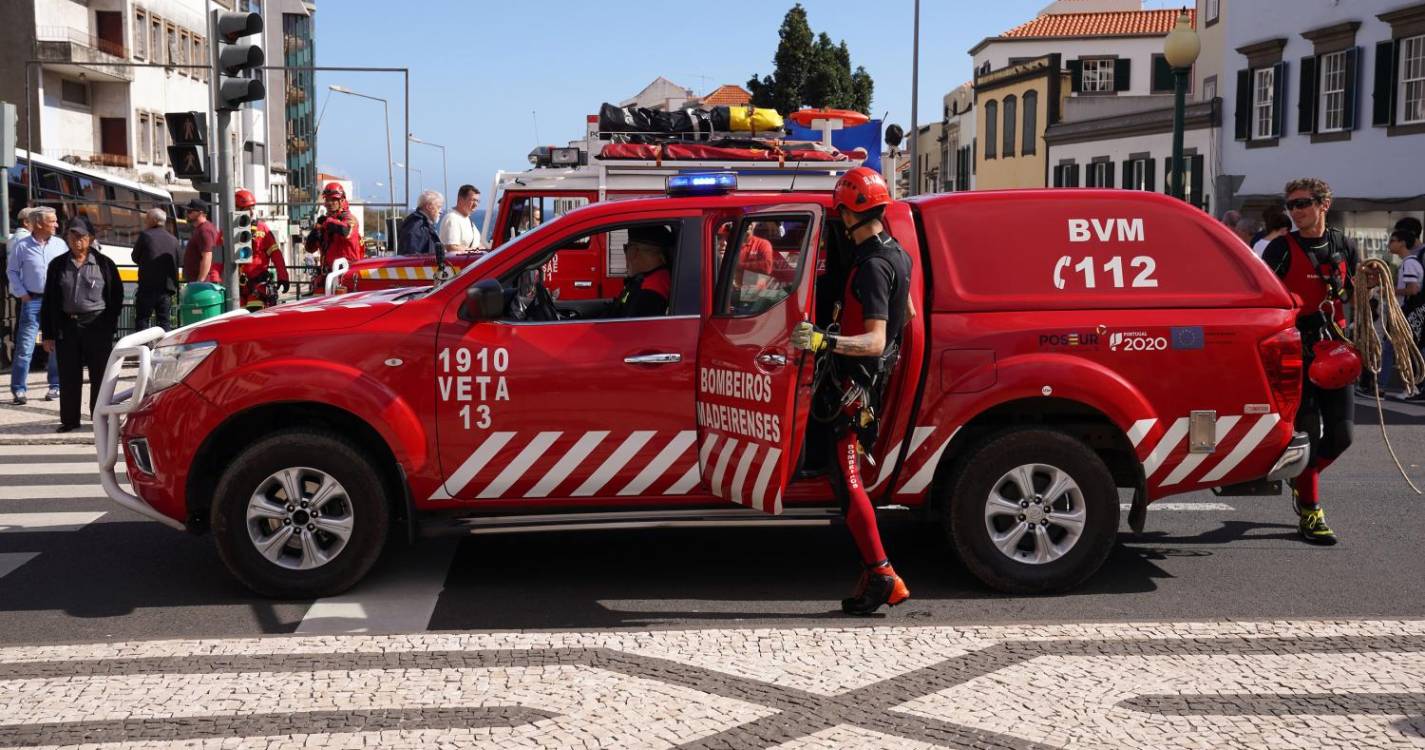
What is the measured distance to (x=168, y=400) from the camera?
659cm

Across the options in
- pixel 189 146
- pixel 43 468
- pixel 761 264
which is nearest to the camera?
pixel 761 264

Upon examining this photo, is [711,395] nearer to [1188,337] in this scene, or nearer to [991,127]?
[1188,337]

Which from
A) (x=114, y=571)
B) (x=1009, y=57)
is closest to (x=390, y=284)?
(x=114, y=571)

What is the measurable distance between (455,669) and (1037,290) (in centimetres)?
313

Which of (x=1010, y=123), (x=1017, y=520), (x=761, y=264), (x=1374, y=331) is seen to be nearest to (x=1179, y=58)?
(x=1374, y=331)

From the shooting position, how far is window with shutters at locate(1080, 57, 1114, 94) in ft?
203

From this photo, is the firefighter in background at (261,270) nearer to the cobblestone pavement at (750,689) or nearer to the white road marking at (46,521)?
the white road marking at (46,521)

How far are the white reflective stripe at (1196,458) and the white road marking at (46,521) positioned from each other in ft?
19.5

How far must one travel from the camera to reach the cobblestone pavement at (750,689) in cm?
473

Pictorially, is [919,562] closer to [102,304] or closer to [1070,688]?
[1070,688]

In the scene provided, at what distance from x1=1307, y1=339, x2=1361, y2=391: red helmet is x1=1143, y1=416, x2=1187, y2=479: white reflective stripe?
1251 millimetres

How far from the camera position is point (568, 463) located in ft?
21.7

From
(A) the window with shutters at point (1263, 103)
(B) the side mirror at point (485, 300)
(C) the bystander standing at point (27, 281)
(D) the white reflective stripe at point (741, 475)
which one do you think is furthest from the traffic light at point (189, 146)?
(A) the window with shutters at point (1263, 103)

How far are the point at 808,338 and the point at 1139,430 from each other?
5.77 ft
